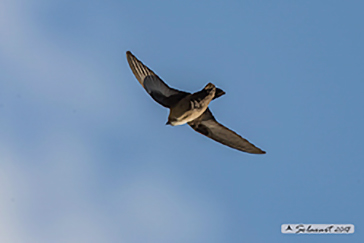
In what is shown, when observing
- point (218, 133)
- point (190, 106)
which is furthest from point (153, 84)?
point (218, 133)

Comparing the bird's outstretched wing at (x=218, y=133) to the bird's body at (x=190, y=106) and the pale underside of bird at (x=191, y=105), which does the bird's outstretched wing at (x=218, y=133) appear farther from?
the bird's body at (x=190, y=106)

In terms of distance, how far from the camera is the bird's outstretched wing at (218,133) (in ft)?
39.7

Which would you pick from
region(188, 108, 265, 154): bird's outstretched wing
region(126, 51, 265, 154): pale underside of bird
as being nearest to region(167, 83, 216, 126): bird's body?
region(126, 51, 265, 154): pale underside of bird

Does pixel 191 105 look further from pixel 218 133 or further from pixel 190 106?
pixel 218 133

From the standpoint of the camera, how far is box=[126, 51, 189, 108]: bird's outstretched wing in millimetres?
11883

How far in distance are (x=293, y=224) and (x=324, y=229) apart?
118 cm

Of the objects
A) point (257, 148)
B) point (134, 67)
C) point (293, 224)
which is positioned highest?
point (134, 67)

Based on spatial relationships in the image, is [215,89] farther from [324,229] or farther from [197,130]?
[324,229]

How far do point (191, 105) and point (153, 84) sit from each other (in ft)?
5.09

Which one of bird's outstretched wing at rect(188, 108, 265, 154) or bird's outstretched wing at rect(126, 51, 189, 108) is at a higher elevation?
bird's outstretched wing at rect(126, 51, 189, 108)

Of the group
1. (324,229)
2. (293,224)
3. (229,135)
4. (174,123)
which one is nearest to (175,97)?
(174,123)

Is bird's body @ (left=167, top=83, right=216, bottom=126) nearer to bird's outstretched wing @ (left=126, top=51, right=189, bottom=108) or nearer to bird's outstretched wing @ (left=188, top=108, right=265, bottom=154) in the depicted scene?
bird's outstretched wing @ (left=126, top=51, right=189, bottom=108)

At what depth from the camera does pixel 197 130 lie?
12.3 meters

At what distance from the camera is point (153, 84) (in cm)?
1194
